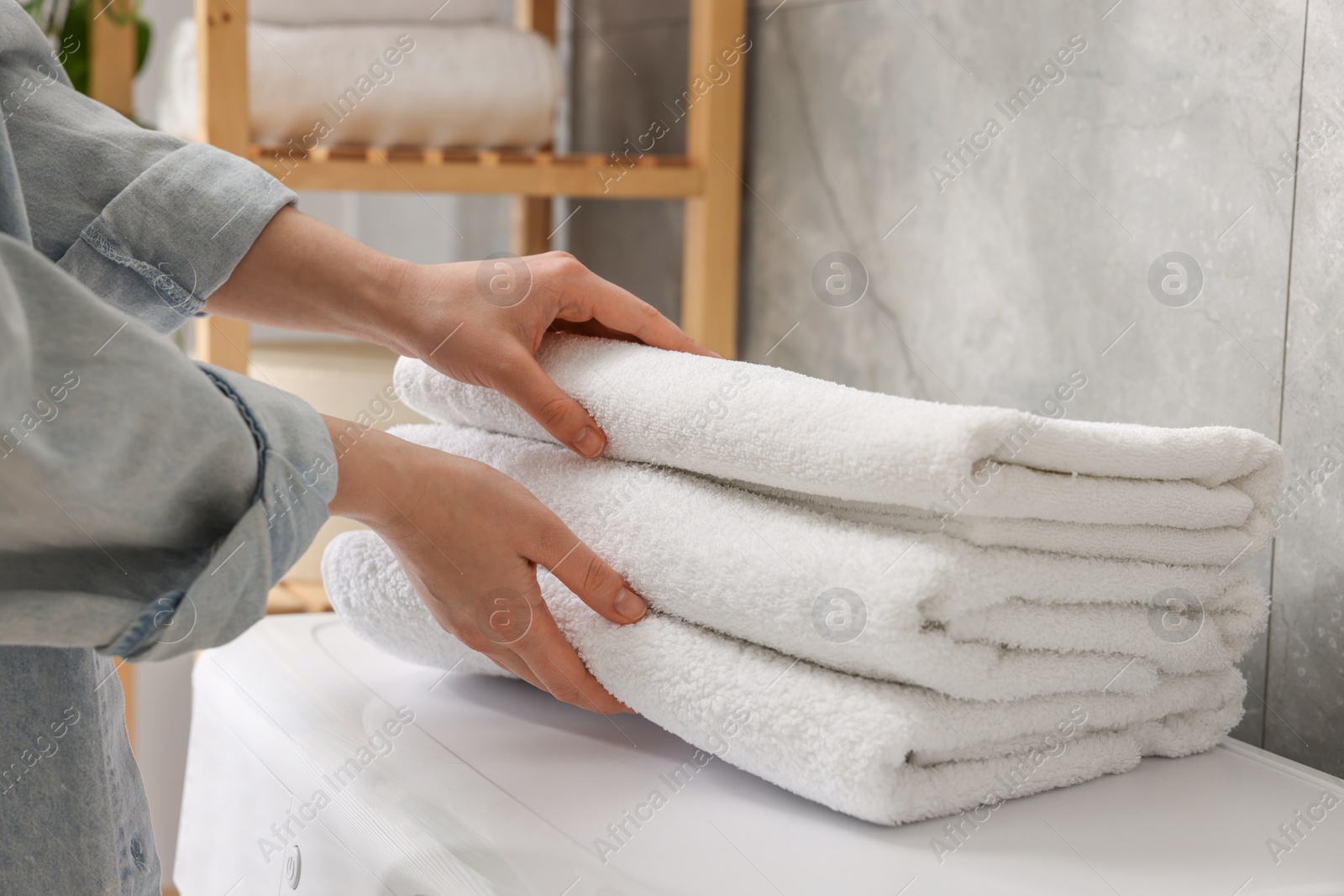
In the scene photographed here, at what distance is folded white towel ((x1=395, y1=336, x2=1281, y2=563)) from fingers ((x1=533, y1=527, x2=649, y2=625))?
0.18 ft

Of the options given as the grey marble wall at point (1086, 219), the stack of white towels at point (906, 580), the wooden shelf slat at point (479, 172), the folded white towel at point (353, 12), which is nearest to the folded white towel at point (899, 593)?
the stack of white towels at point (906, 580)

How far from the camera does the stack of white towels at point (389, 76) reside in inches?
37.7

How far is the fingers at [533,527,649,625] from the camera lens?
0.51 meters

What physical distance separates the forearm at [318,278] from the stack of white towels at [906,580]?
0.12 meters

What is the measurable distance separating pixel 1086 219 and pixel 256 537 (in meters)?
0.50

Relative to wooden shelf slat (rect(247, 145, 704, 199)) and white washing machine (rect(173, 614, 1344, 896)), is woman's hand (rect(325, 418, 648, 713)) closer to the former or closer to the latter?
white washing machine (rect(173, 614, 1344, 896))

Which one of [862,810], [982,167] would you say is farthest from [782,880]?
[982,167]

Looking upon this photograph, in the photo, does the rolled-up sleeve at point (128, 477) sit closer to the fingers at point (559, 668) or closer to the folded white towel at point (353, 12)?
the fingers at point (559, 668)

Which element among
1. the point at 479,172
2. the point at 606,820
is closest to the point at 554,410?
the point at 606,820

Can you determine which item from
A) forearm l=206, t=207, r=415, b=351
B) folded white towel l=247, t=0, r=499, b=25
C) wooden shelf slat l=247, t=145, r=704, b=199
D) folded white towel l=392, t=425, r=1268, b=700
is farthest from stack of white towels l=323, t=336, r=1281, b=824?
folded white towel l=247, t=0, r=499, b=25

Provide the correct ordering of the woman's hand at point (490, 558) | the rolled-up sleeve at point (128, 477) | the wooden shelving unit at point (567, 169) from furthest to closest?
the wooden shelving unit at point (567, 169), the woman's hand at point (490, 558), the rolled-up sleeve at point (128, 477)

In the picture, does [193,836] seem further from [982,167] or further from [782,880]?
[982,167]

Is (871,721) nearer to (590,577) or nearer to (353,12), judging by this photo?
(590,577)

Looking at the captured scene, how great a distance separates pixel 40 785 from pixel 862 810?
0.33 meters
